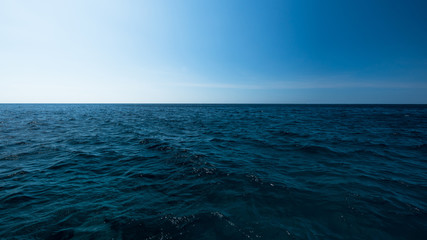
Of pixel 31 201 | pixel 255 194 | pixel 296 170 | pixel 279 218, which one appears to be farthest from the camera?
pixel 296 170

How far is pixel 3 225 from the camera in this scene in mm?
4062

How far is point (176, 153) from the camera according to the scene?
10031 millimetres

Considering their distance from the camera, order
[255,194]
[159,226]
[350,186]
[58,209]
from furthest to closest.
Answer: [350,186]
[255,194]
[58,209]
[159,226]

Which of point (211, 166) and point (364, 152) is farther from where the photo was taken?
point (364, 152)

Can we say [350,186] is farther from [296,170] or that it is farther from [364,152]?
[364,152]

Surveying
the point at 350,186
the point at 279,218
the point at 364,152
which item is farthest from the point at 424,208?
the point at 364,152

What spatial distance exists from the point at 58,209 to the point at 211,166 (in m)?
5.60

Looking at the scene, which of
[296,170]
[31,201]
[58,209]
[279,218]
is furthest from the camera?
[296,170]

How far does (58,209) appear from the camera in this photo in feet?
15.4

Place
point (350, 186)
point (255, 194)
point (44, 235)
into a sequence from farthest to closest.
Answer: point (350, 186) < point (255, 194) < point (44, 235)

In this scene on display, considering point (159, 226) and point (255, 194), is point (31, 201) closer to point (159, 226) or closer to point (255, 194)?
point (159, 226)

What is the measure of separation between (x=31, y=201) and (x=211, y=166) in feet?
21.2

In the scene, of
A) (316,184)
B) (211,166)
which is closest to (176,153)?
(211,166)

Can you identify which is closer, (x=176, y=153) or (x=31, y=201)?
(x=31, y=201)
